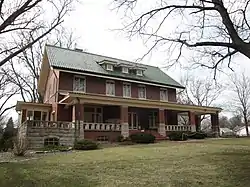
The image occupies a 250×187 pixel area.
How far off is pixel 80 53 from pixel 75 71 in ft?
20.5

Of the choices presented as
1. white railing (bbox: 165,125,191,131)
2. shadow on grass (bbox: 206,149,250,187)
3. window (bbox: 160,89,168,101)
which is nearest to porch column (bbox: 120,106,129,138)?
white railing (bbox: 165,125,191,131)

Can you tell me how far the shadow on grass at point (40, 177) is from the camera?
29.3 ft

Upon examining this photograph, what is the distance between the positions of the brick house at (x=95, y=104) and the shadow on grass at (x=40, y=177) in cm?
1053

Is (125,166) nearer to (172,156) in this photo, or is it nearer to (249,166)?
(172,156)

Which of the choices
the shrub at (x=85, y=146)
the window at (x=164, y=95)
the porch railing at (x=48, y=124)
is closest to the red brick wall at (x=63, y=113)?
the porch railing at (x=48, y=124)

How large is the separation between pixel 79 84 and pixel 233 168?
2039cm

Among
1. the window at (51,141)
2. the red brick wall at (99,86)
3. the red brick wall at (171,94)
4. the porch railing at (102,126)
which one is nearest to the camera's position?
the window at (51,141)

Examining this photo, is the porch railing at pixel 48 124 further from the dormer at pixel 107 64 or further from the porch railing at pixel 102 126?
the dormer at pixel 107 64

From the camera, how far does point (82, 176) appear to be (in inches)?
388

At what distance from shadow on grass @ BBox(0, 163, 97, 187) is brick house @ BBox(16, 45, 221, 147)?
34.5 ft

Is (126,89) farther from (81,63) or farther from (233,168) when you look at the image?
(233,168)

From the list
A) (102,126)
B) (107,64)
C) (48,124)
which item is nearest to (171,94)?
(107,64)

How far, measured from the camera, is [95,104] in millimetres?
26891

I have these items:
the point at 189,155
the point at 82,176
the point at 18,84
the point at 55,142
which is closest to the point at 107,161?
the point at 82,176
